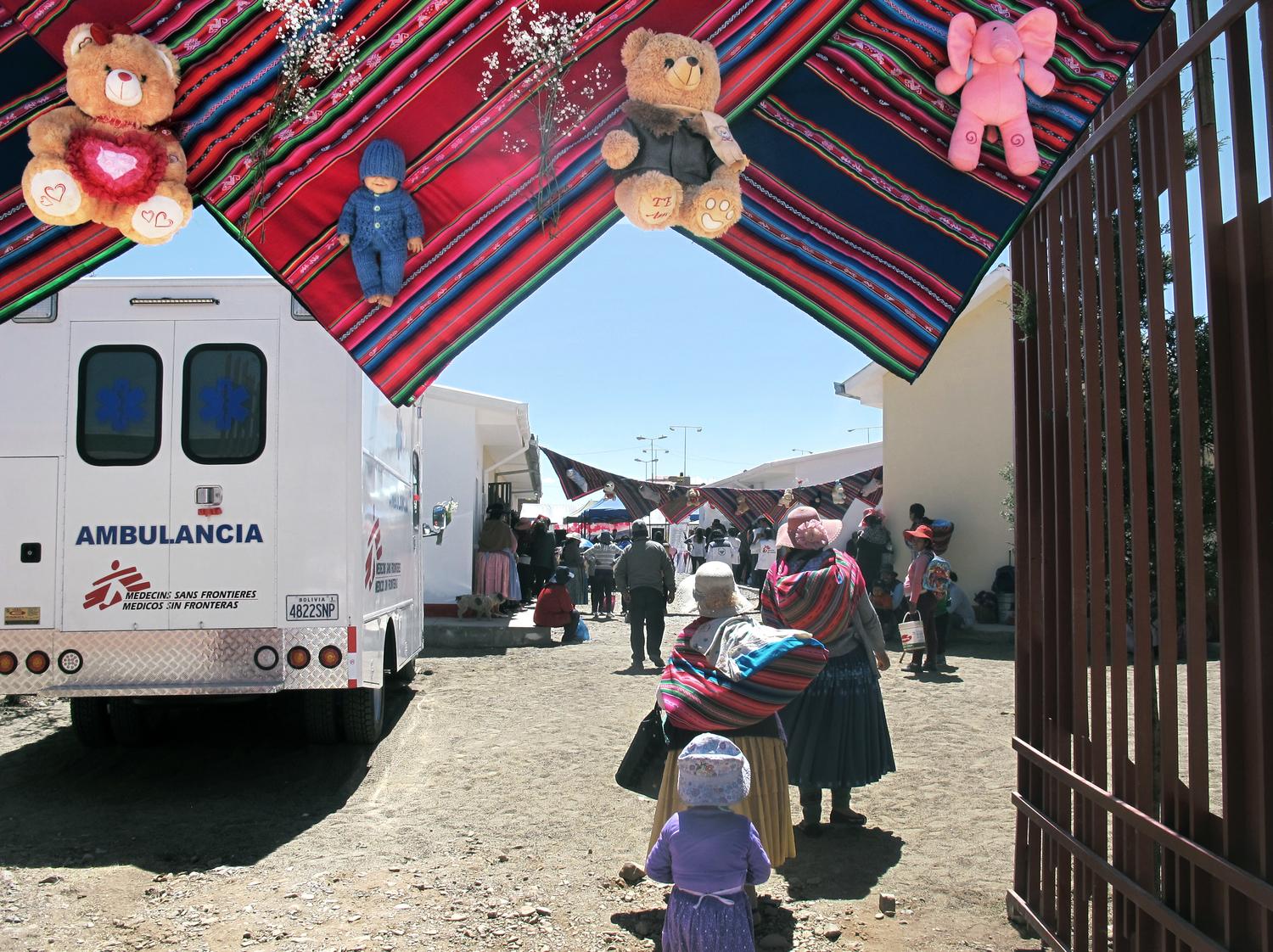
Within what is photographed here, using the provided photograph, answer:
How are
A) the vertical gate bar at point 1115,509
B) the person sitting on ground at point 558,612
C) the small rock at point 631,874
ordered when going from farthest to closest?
the person sitting on ground at point 558,612, the small rock at point 631,874, the vertical gate bar at point 1115,509

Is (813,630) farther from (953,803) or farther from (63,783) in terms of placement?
(63,783)

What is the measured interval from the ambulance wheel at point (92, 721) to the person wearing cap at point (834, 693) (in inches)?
199

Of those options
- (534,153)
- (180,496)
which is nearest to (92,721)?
(180,496)

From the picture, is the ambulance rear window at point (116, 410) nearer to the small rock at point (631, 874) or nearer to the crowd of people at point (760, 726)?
the crowd of people at point (760, 726)

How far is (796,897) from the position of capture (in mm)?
4602

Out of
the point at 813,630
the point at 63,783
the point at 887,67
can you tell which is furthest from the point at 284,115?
the point at 63,783

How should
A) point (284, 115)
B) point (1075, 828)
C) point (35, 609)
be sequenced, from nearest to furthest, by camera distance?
point (284, 115) → point (1075, 828) → point (35, 609)

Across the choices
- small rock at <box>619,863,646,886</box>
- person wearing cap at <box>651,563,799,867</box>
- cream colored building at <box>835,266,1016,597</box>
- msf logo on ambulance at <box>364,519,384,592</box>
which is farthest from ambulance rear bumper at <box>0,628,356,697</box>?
cream colored building at <box>835,266,1016,597</box>

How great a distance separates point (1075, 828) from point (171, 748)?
256 inches

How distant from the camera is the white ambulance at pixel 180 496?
595 centimetres

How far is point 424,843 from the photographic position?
5.39 metres

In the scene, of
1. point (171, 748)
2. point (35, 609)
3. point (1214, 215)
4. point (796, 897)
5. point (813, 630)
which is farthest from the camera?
point (171, 748)

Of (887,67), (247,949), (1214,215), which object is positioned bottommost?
(247,949)

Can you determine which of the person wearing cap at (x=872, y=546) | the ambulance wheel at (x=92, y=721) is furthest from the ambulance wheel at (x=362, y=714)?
the person wearing cap at (x=872, y=546)
